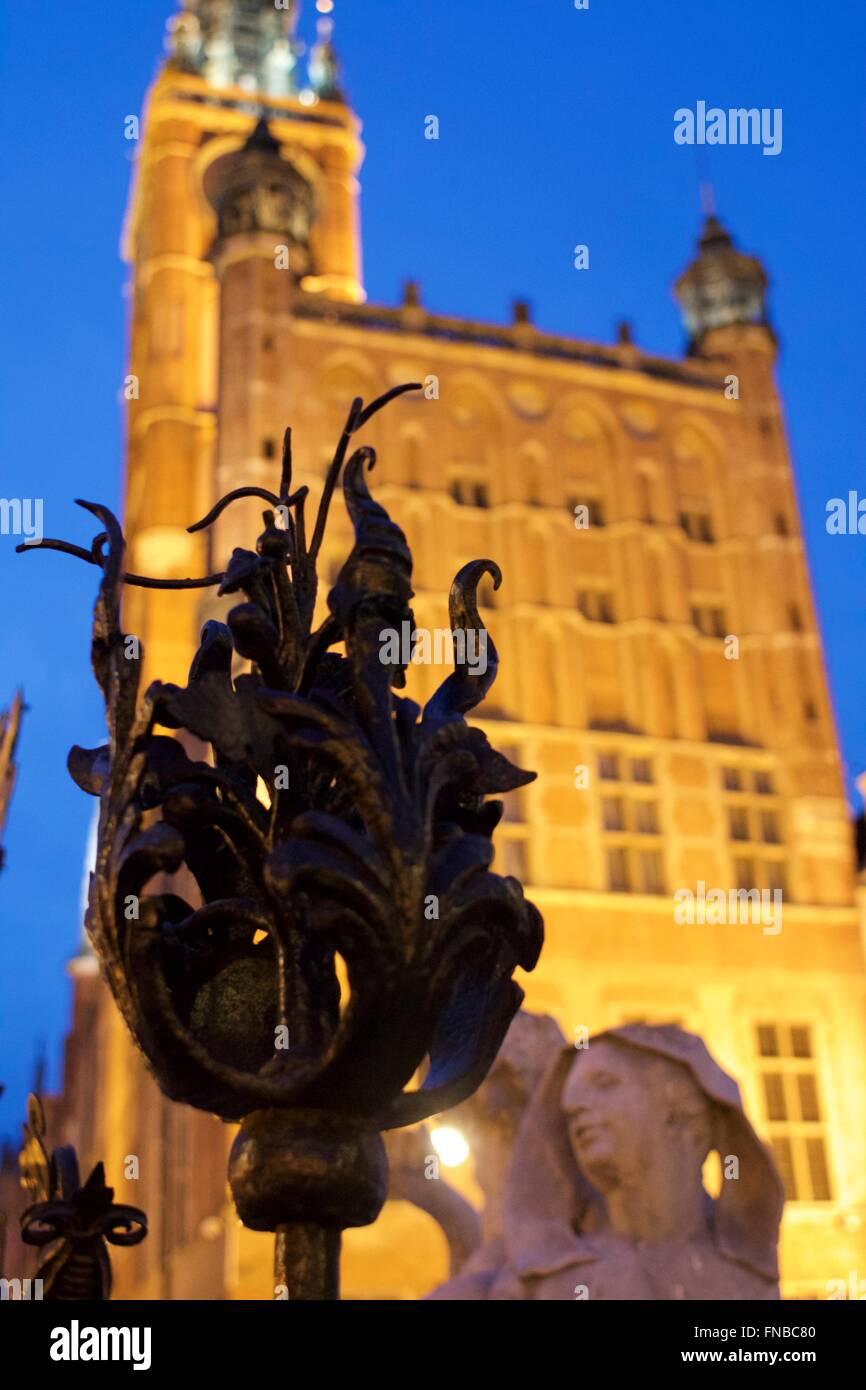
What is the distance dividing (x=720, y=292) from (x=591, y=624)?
25.3 feet

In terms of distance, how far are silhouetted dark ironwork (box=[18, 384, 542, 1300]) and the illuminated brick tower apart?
16.0 meters

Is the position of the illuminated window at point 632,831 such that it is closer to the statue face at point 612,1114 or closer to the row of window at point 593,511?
the row of window at point 593,511

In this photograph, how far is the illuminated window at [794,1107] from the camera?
778 inches

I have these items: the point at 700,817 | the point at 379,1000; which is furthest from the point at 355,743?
the point at 700,817

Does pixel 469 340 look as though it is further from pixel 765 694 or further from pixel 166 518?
pixel 765 694

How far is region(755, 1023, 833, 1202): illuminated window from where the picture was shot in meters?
19.8

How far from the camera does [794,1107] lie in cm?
2027

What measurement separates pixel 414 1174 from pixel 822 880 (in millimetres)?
11598

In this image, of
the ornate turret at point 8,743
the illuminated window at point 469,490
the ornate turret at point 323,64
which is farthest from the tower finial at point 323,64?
the ornate turret at point 8,743

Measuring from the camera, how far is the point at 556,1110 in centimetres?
763

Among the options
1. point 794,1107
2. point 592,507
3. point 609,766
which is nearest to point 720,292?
point 592,507

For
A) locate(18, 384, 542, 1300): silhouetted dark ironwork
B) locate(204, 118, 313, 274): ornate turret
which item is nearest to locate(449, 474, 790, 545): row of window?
locate(204, 118, 313, 274): ornate turret
